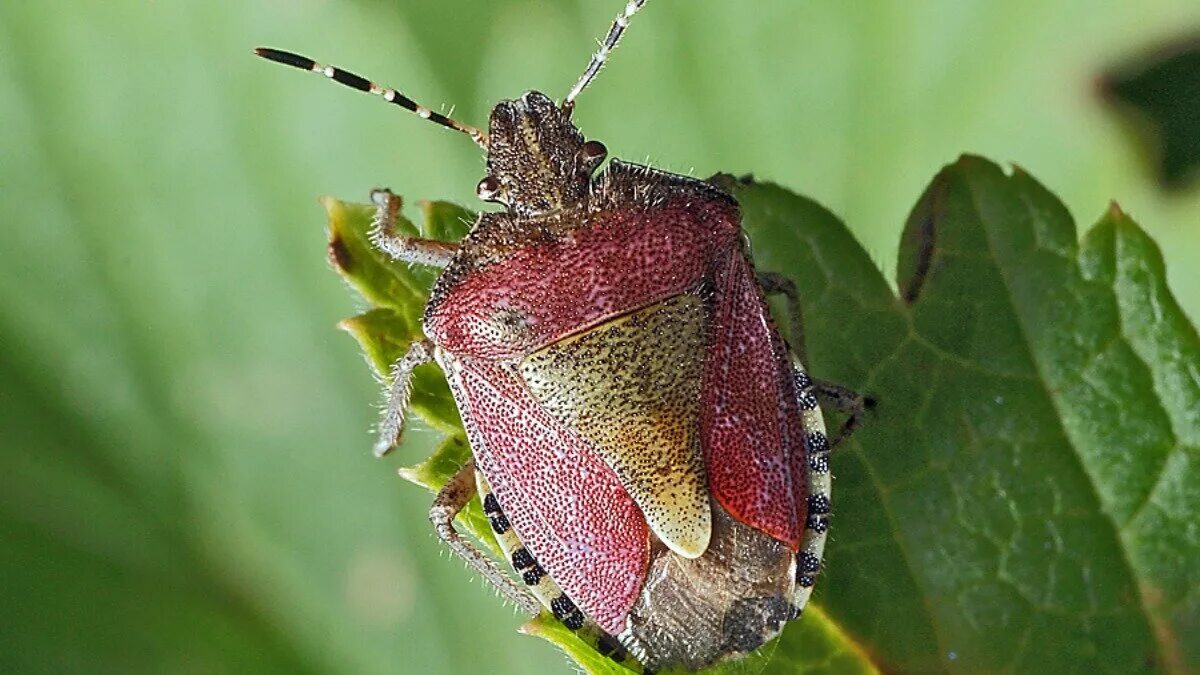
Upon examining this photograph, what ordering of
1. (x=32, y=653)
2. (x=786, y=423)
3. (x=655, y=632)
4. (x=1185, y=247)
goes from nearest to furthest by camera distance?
(x=655, y=632), (x=786, y=423), (x=32, y=653), (x=1185, y=247)

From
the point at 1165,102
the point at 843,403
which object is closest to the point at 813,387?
the point at 843,403

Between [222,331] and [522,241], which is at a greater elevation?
[222,331]

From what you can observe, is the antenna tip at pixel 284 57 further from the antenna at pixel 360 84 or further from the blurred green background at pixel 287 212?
the blurred green background at pixel 287 212

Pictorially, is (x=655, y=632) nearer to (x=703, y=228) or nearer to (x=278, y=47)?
(x=703, y=228)

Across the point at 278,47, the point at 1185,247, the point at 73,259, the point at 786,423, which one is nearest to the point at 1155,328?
the point at 786,423

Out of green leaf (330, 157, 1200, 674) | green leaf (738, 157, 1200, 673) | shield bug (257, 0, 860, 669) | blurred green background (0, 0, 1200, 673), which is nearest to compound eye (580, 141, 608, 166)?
shield bug (257, 0, 860, 669)

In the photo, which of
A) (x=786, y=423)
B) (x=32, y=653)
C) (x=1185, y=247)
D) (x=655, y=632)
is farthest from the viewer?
(x=1185, y=247)

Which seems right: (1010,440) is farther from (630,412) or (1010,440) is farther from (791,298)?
(630,412)

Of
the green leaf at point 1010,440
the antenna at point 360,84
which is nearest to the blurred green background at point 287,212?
the antenna at point 360,84
